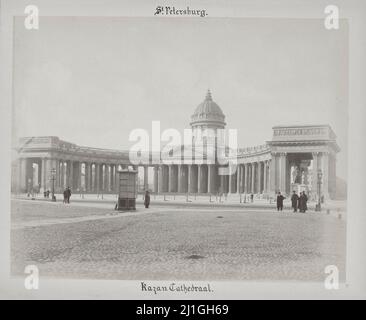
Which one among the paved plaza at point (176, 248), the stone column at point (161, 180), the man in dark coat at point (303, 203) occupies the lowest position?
the paved plaza at point (176, 248)

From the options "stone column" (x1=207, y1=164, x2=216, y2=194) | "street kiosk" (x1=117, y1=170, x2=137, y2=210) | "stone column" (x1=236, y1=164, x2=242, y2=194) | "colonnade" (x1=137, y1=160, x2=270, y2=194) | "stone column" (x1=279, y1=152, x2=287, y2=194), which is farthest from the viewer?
"stone column" (x1=279, y1=152, x2=287, y2=194)

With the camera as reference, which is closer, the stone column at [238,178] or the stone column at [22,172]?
the stone column at [22,172]

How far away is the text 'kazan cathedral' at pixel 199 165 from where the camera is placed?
19.0 m

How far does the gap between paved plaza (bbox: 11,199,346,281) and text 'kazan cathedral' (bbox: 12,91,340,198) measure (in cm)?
199

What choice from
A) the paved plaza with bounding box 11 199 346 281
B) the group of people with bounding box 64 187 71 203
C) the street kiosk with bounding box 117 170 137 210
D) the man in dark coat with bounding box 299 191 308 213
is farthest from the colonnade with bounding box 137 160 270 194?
the paved plaza with bounding box 11 199 346 281

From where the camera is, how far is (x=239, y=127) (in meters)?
18.3

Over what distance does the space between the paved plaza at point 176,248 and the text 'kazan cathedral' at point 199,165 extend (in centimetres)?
199

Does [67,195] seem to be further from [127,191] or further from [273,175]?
[273,175]

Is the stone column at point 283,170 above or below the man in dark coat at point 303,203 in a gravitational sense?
above

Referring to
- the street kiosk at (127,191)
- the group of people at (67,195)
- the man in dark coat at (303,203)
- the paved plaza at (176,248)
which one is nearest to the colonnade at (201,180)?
the street kiosk at (127,191)

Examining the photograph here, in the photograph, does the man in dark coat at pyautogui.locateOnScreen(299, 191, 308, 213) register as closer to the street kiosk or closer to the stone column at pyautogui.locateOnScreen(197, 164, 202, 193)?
the street kiosk

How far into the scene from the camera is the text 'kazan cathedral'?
19.0m

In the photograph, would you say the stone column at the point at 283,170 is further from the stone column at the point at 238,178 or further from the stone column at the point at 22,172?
the stone column at the point at 22,172
